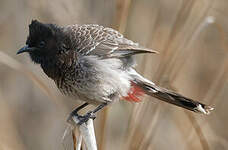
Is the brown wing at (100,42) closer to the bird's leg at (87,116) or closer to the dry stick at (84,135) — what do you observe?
the bird's leg at (87,116)

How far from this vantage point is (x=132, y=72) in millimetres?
3824

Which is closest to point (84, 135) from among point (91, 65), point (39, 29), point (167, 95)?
point (91, 65)

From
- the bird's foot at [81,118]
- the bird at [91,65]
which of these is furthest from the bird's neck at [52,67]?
the bird's foot at [81,118]

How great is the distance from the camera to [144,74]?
3.97 metres

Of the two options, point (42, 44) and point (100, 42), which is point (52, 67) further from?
point (100, 42)

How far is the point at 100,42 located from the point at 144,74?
1.45 feet

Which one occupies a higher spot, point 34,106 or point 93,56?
point 93,56

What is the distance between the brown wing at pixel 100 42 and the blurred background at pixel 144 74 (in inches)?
6.3

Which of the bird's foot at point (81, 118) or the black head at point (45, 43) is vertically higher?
the black head at point (45, 43)

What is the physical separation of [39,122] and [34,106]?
0.20 metres

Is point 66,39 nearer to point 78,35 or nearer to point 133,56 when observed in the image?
point 78,35

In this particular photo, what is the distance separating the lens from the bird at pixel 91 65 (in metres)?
3.66

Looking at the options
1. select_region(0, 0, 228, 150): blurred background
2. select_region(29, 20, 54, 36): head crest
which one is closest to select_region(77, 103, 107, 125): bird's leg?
select_region(0, 0, 228, 150): blurred background

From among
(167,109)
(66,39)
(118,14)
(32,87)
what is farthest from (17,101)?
(118,14)
